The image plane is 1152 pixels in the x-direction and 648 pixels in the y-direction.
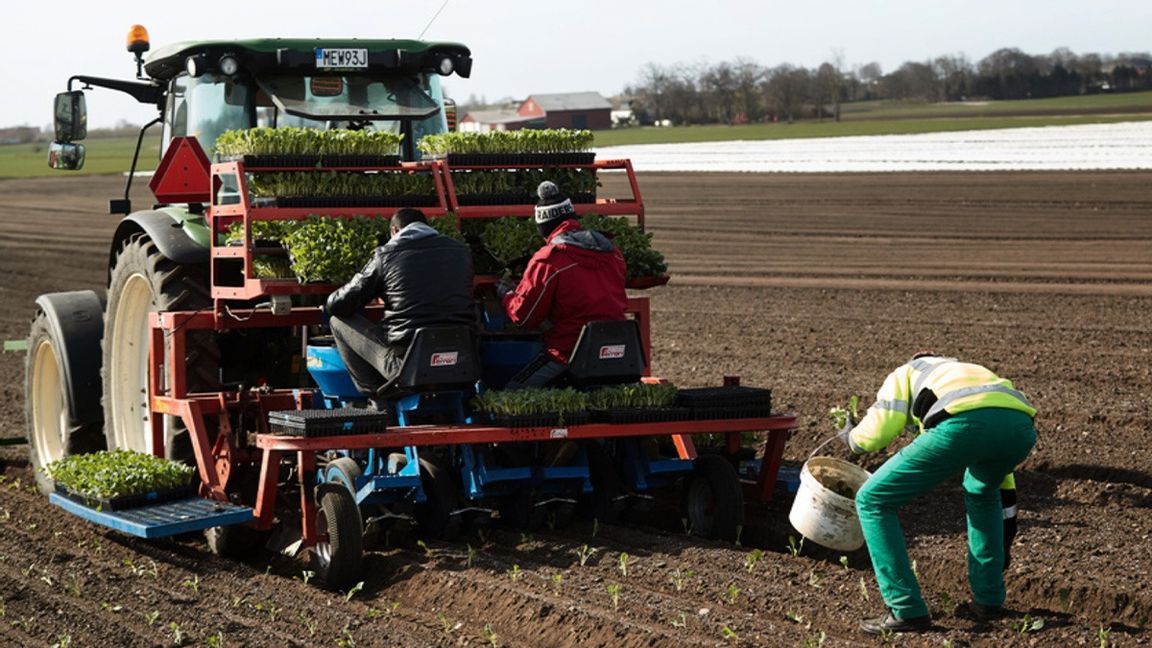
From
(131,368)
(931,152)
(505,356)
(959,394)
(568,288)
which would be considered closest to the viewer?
(959,394)

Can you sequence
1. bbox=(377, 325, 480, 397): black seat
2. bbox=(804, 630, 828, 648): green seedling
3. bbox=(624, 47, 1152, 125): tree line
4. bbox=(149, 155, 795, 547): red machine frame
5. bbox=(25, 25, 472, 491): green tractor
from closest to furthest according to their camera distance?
bbox=(804, 630, 828, 648): green seedling, bbox=(149, 155, 795, 547): red machine frame, bbox=(377, 325, 480, 397): black seat, bbox=(25, 25, 472, 491): green tractor, bbox=(624, 47, 1152, 125): tree line

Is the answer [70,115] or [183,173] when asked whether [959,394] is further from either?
[70,115]

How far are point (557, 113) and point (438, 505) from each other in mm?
96414

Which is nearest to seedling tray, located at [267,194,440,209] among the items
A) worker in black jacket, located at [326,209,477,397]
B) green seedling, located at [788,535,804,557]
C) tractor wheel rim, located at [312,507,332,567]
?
worker in black jacket, located at [326,209,477,397]

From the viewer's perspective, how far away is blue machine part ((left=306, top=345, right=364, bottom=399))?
8227 millimetres

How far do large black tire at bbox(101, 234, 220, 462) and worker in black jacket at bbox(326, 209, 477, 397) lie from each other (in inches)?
38.9

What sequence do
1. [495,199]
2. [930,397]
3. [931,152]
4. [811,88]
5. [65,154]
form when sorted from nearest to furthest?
[930,397]
[495,199]
[65,154]
[931,152]
[811,88]

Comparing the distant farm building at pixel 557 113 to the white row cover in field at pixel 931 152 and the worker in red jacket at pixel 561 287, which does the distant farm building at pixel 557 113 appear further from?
the worker in red jacket at pixel 561 287

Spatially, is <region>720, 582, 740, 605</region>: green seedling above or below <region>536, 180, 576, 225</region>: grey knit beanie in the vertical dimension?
below

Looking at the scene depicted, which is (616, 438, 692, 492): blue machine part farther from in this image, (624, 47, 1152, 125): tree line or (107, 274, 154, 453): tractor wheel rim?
(624, 47, 1152, 125): tree line

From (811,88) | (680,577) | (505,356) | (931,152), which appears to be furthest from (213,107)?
(811,88)

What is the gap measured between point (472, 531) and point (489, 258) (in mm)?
1644

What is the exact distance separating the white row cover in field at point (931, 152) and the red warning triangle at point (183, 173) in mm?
26754

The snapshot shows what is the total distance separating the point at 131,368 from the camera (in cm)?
948
